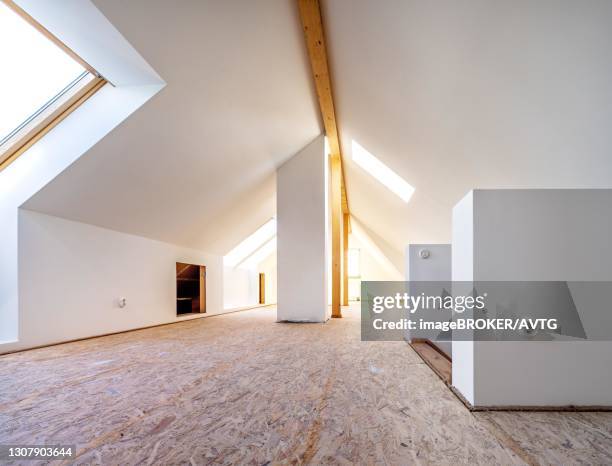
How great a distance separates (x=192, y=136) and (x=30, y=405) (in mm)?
3175

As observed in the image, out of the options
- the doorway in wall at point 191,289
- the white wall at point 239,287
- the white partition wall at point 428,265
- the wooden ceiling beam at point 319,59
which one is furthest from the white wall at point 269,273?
the white partition wall at point 428,265

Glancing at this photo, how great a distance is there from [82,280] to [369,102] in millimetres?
4032

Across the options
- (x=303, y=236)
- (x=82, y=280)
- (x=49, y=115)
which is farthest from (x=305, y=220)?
(x=49, y=115)

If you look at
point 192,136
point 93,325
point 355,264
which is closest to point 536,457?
point 192,136

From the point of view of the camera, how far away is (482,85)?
2719 mm

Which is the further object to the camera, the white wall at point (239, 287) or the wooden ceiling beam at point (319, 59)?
the white wall at point (239, 287)

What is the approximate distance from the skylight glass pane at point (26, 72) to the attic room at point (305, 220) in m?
0.02

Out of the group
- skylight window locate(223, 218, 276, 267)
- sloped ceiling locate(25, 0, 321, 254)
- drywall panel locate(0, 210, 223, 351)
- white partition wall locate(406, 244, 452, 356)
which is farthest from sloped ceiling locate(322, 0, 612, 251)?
skylight window locate(223, 218, 276, 267)

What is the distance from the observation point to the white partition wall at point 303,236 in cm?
630

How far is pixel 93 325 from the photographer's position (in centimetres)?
462

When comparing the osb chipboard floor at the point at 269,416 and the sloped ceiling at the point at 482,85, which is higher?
the sloped ceiling at the point at 482,85

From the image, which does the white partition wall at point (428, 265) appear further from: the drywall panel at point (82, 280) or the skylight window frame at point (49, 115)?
the drywall panel at point (82, 280)

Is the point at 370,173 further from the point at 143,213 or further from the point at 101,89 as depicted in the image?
the point at 101,89

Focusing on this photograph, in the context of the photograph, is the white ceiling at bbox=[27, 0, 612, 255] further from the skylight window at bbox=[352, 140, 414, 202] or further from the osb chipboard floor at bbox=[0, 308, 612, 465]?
the osb chipboard floor at bbox=[0, 308, 612, 465]
